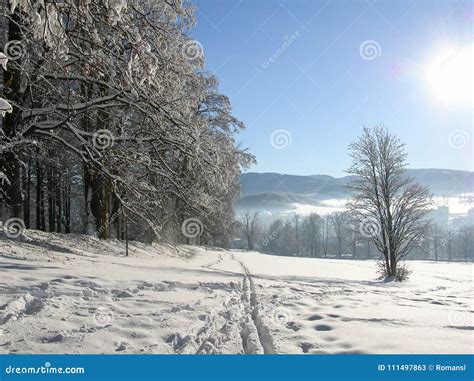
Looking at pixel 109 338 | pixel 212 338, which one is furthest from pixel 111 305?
pixel 212 338

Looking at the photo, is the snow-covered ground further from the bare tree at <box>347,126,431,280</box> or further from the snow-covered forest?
the bare tree at <box>347,126,431,280</box>

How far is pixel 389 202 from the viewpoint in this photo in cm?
1912

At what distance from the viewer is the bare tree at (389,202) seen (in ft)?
61.9

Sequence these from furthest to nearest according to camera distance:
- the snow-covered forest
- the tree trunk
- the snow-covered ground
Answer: the tree trunk → the snow-covered forest → the snow-covered ground

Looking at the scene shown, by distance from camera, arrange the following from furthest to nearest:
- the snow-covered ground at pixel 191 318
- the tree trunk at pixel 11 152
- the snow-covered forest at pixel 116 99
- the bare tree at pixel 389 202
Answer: the bare tree at pixel 389 202
the tree trunk at pixel 11 152
the snow-covered forest at pixel 116 99
the snow-covered ground at pixel 191 318

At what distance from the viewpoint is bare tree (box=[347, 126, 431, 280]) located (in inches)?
743

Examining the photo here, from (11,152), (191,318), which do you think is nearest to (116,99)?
(11,152)

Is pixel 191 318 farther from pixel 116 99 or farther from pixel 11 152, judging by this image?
pixel 11 152

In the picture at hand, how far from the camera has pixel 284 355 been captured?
405cm

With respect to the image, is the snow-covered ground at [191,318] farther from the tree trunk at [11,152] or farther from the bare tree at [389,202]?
the bare tree at [389,202]

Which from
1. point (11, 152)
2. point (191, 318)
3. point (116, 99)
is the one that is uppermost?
point (116, 99)

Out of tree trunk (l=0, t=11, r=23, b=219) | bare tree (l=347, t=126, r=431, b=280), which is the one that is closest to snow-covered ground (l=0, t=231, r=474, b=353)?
tree trunk (l=0, t=11, r=23, b=219)

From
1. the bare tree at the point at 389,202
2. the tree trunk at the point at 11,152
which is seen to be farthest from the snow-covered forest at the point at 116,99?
the bare tree at the point at 389,202

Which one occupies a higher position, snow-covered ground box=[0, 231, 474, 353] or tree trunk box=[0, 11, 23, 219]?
tree trunk box=[0, 11, 23, 219]
